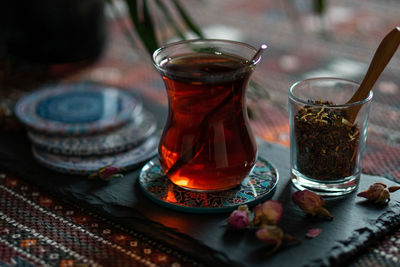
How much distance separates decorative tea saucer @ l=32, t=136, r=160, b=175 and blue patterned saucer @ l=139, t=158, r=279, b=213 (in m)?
0.05

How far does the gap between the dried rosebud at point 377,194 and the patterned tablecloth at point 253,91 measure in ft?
0.12

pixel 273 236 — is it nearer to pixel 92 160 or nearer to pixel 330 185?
pixel 330 185

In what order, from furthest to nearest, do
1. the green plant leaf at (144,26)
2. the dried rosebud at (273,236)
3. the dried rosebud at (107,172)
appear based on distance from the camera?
the green plant leaf at (144,26)
the dried rosebud at (107,172)
the dried rosebud at (273,236)

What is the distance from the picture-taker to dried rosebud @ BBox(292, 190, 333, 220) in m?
0.59

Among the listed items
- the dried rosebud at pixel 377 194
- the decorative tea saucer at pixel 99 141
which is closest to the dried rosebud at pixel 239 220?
the dried rosebud at pixel 377 194

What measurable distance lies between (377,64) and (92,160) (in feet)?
1.27

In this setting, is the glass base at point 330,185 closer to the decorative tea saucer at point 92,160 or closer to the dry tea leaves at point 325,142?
the dry tea leaves at point 325,142

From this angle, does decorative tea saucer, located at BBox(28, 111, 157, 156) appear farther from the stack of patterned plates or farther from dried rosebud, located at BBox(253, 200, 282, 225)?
dried rosebud, located at BBox(253, 200, 282, 225)

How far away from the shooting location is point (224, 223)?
59 cm

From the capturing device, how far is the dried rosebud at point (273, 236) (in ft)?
1.76

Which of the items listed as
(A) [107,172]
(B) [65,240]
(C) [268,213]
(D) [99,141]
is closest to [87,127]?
(D) [99,141]

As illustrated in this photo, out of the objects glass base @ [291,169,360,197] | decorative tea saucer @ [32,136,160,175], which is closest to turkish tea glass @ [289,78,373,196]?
glass base @ [291,169,360,197]

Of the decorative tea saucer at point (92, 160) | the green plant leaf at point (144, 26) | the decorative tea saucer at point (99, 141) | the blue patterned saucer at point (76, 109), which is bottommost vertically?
the decorative tea saucer at point (92, 160)

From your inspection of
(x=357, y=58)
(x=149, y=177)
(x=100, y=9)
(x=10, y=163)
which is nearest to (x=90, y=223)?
(x=149, y=177)
